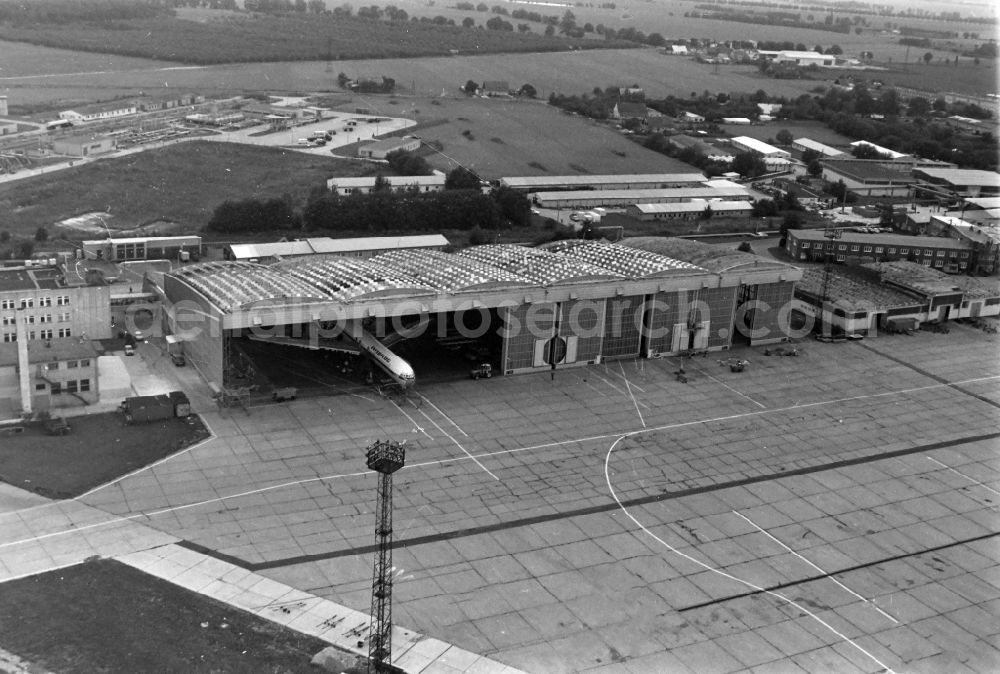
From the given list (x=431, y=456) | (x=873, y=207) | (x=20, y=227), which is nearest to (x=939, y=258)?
(x=873, y=207)

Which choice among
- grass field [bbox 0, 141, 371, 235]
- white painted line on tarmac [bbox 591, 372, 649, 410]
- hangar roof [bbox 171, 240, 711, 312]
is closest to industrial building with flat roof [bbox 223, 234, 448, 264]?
grass field [bbox 0, 141, 371, 235]

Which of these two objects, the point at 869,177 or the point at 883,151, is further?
the point at 883,151

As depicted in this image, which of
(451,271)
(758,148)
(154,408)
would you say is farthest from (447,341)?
(758,148)

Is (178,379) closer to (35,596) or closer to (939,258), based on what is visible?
(35,596)

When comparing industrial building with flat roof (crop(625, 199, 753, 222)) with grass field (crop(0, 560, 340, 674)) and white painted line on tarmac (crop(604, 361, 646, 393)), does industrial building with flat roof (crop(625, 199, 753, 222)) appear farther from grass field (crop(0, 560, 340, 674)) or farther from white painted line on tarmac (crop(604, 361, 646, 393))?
grass field (crop(0, 560, 340, 674))

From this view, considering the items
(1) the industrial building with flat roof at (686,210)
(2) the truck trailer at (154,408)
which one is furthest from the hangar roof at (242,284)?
(1) the industrial building with flat roof at (686,210)

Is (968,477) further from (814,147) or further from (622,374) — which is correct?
(814,147)
